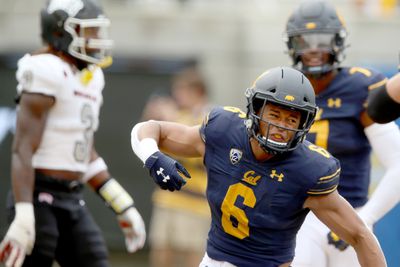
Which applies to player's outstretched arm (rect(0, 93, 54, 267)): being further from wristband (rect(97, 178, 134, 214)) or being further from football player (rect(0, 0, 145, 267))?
wristband (rect(97, 178, 134, 214))

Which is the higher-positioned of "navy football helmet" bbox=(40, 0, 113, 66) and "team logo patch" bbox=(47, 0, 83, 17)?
"team logo patch" bbox=(47, 0, 83, 17)

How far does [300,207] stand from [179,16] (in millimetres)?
5942

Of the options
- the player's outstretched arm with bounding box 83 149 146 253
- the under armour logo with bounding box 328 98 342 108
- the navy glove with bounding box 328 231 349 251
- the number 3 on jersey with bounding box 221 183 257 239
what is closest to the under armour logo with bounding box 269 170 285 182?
the number 3 on jersey with bounding box 221 183 257 239

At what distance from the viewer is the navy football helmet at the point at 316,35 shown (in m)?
5.18

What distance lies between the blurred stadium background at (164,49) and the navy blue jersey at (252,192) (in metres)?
5.00

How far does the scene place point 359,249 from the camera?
4289mm

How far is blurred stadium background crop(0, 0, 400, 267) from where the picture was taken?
30.9 feet

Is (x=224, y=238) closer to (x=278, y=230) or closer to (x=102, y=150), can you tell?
(x=278, y=230)

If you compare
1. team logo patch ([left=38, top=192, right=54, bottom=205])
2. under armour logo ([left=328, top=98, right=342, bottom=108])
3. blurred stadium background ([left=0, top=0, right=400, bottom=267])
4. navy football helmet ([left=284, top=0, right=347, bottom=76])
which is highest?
navy football helmet ([left=284, top=0, right=347, bottom=76])

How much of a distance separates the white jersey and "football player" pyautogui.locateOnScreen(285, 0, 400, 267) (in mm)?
1139

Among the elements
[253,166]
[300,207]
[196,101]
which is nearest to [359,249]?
[300,207]

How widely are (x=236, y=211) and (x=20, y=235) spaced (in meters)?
1.25

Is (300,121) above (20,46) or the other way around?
above

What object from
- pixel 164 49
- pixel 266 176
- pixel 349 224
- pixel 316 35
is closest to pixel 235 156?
pixel 266 176
